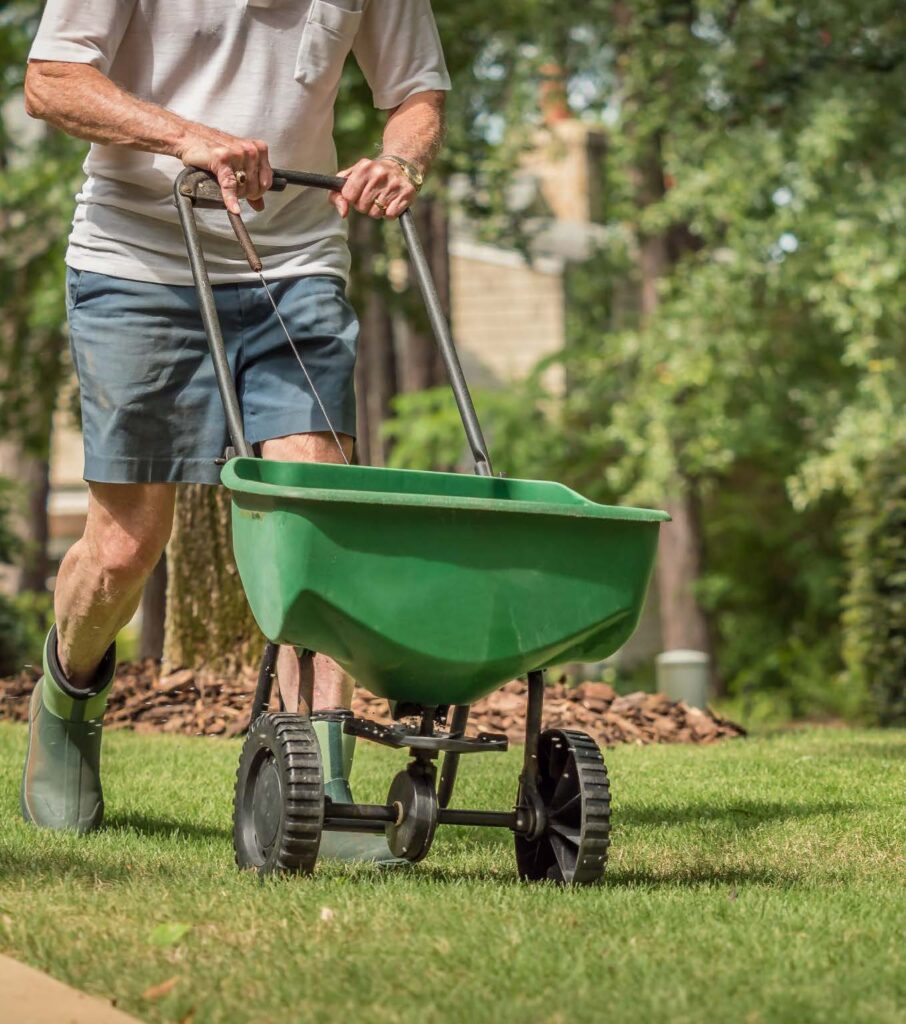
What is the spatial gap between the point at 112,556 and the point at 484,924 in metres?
1.44

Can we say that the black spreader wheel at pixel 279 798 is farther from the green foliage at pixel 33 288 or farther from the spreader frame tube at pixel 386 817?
the green foliage at pixel 33 288

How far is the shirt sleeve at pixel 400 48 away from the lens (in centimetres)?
416

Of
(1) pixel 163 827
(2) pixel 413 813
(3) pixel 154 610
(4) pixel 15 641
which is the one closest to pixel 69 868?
(2) pixel 413 813

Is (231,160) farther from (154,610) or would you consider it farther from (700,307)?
(700,307)

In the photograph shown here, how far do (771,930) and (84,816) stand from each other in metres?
1.92

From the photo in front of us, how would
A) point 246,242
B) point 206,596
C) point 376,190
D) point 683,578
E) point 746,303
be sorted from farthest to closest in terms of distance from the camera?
1. point 683,578
2. point 746,303
3. point 206,596
4. point 376,190
5. point 246,242

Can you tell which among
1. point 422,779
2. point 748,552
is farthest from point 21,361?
point 422,779

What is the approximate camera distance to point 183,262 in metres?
3.93

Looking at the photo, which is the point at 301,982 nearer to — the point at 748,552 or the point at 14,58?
the point at 14,58

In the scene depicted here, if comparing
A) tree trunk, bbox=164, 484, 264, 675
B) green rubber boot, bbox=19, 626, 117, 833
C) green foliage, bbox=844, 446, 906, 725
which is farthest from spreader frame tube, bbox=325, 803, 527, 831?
green foliage, bbox=844, 446, 906, 725

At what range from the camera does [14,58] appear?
1266cm

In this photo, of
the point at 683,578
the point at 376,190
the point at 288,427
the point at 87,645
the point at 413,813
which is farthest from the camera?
the point at 683,578

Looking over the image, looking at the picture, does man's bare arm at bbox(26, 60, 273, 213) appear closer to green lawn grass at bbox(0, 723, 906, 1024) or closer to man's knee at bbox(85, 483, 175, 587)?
man's knee at bbox(85, 483, 175, 587)

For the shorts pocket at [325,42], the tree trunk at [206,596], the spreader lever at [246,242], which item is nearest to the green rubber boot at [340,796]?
the spreader lever at [246,242]
